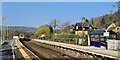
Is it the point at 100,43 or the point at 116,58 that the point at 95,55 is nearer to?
the point at 116,58

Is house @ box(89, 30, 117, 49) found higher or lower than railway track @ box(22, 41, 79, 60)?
higher

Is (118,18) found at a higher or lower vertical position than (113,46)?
higher

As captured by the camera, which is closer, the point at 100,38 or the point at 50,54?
the point at 50,54

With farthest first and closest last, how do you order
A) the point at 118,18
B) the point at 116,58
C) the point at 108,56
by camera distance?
the point at 118,18
the point at 108,56
the point at 116,58

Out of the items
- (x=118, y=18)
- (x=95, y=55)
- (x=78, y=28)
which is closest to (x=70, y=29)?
(x=78, y=28)

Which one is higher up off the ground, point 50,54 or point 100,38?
point 100,38

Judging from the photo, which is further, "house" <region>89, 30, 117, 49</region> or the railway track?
"house" <region>89, 30, 117, 49</region>

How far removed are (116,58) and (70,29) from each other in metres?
121

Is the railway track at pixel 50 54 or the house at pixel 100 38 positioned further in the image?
the house at pixel 100 38

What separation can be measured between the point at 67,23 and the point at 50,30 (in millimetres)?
18395

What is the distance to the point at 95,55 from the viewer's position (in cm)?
2711

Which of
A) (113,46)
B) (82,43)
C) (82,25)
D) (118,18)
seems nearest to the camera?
(113,46)

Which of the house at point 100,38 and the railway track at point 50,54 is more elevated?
the house at point 100,38

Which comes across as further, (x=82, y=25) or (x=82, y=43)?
(x=82, y=25)
